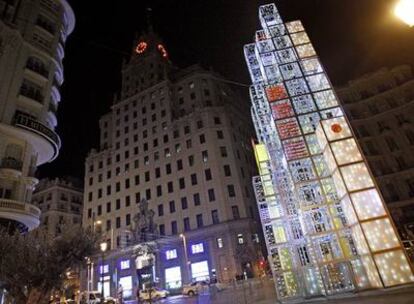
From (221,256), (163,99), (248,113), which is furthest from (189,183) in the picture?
(248,113)

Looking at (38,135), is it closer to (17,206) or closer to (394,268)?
(17,206)

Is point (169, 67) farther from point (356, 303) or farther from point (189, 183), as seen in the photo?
point (356, 303)

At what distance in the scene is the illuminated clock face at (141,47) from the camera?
6980cm

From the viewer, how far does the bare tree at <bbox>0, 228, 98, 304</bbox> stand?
12508 mm

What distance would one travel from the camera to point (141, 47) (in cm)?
7038

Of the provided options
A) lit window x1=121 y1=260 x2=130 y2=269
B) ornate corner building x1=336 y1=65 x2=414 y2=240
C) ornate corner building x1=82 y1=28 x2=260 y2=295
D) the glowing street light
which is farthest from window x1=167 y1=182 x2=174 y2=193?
the glowing street light

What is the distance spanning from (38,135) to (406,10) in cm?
2767

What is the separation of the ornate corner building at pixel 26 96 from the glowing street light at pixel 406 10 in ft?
→ 83.2

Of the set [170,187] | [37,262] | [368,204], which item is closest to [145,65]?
[170,187]

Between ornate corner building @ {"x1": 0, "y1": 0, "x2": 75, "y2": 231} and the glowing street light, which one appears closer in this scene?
the glowing street light

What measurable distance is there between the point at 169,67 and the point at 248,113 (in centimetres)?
2108

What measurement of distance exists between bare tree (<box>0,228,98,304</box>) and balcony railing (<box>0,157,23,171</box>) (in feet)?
36.9

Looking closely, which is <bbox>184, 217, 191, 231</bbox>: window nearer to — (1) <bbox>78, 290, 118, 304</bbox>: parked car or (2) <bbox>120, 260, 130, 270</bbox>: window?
(2) <bbox>120, 260, 130, 270</bbox>: window

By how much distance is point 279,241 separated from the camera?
558 inches
